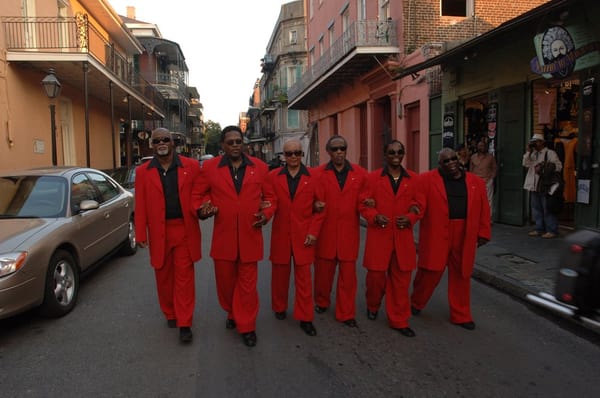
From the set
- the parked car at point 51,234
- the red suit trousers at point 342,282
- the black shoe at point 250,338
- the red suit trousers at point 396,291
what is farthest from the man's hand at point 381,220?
Result: the parked car at point 51,234

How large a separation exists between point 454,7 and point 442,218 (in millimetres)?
12723

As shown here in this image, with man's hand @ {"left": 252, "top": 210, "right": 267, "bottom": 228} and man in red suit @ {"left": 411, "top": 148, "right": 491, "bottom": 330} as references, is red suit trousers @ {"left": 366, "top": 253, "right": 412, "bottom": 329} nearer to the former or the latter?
man in red suit @ {"left": 411, "top": 148, "right": 491, "bottom": 330}

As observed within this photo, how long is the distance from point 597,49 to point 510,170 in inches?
119

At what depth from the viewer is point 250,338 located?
406 centimetres

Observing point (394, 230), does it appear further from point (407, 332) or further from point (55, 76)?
point (55, 76)

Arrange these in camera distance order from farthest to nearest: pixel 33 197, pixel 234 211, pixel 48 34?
pixel 48 34, pixel 33 197, pixel 234 211

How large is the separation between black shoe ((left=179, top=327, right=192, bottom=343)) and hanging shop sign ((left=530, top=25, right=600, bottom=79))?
6136 millimetres

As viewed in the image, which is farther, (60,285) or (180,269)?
(60,285)

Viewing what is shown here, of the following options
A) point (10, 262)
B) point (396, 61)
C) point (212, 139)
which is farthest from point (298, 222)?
point (212, 139)

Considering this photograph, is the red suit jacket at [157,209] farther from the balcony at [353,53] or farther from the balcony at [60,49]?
the balcony at [353,53]

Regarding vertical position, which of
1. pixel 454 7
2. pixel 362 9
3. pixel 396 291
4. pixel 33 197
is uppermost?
pixel 362 9

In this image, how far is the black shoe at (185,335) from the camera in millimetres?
4094

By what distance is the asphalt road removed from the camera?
3305mm

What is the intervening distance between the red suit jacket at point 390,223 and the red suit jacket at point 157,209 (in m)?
1.49
